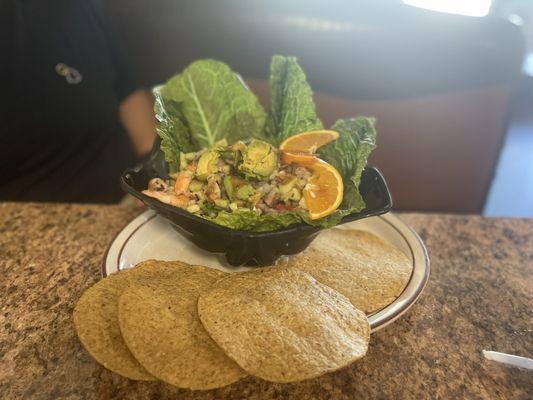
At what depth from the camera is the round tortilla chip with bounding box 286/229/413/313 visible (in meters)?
1.10

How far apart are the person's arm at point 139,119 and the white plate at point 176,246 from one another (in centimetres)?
130

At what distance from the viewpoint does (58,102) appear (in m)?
2.12

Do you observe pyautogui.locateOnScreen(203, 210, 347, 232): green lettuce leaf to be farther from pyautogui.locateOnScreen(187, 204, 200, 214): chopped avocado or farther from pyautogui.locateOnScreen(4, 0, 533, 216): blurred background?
pyautogui.locateOnScreen(4, 0, 533, 216): blurred background

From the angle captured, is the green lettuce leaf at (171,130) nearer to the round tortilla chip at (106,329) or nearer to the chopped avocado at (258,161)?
the chopped avocado at (258,161)

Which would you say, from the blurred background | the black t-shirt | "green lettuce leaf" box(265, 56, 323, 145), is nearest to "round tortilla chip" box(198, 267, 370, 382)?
"green lettuce leaf" box(265, 56, 323, 145)

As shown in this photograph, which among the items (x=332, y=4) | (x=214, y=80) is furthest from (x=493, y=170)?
(x=214, y=80)

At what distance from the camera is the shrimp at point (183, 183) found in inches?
49.5

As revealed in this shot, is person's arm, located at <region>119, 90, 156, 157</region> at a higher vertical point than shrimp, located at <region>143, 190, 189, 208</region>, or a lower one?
lower

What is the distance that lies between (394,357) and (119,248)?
75 centimetres

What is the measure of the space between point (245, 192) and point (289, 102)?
455mm

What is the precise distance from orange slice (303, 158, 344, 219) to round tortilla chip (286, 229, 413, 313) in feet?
0.48

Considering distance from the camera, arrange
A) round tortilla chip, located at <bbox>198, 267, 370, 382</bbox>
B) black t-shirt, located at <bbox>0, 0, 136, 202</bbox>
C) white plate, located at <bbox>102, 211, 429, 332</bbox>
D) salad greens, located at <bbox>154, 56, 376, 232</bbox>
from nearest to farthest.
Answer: round tortilla chip, located at <bbox>198, 267, 370, 382</bbox> < white plate, located at <bbox>102, 211, 429, 332</bbox> < salad greens, located at <bbox>154, 56, 376, 232</bbox> < black t-shirt, located at <bbox>0, 0, 136, 202</bbox>


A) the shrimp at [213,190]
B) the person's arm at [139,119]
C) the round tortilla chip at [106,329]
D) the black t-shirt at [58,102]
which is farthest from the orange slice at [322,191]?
the person's arm at [139,119]

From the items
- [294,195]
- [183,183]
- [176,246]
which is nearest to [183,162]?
[183,183]
